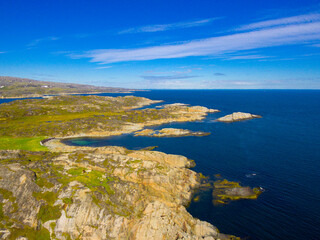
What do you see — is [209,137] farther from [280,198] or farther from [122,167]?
[122,167]

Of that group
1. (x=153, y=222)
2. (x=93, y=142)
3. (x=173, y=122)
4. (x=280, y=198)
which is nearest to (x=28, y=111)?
(x=93, y=142)

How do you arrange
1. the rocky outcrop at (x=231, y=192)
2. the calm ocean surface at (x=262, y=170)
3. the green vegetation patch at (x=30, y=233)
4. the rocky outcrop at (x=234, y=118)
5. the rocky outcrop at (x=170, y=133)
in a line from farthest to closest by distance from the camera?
the rocky outcrop at (x=234, y=118)
the rocky outcrop at (x=170, y=133)
the rocky outcrop at (x=231, y=192)
the calm ocean surface at (x=262, y=170)
the green vegetation patch at (x=30, y=233)

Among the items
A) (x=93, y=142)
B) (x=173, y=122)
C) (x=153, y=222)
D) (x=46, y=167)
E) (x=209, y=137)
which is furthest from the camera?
(x=173, y=122)

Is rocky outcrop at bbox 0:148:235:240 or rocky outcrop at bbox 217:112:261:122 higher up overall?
rocky outcrop at bbox 217:112:261:122

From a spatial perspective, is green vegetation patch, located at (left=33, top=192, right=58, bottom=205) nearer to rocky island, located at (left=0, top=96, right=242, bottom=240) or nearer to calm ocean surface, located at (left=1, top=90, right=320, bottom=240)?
rocky island, located at (left=0, top=96, right=242, bottom=240)

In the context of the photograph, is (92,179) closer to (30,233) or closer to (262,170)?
(30,233)

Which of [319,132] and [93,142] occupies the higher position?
[319,132]

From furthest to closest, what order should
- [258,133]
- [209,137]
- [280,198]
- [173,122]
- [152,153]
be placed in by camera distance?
1. [173,122]
2. [258,133]
3. [209,137]
4. [152,153]
5. [280,198]

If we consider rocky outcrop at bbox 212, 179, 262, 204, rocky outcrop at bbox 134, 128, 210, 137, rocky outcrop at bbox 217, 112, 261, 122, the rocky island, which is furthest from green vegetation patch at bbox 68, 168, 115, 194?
rocky outcrop at bbox 217, 112, 261, 122

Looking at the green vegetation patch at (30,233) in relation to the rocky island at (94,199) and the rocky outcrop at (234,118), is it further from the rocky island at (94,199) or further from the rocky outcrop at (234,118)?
the rocky outcrop at (234,118)

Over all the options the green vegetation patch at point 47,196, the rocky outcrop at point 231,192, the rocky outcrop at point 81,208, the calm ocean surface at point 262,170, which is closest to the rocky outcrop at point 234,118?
the calm ocean surface at point 262,170

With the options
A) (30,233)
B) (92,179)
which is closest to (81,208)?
(92,179)
